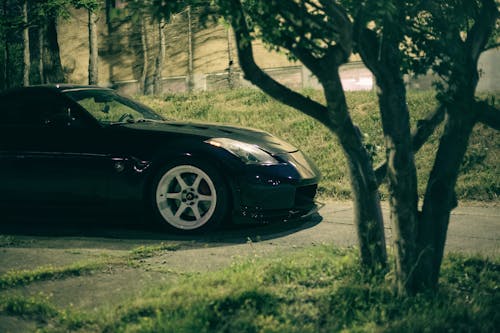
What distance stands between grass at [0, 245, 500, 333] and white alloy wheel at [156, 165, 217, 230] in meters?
1.66

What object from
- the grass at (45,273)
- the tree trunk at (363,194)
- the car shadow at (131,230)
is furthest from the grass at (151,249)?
the tree trunk at (363,194)

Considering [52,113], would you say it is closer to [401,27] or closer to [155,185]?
[155,185]

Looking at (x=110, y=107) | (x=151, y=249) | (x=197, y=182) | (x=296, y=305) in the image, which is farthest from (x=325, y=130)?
(x=296, y=305)

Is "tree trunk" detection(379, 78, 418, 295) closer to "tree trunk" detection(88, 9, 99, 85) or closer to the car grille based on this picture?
the car grille

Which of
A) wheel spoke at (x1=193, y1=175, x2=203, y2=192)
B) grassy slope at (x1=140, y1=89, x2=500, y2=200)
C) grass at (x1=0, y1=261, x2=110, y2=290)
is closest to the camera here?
grass at (x1=0, y1=261, x2=110, y2=290)

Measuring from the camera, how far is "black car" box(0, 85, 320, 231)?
6.11m

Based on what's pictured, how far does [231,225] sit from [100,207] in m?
1.23

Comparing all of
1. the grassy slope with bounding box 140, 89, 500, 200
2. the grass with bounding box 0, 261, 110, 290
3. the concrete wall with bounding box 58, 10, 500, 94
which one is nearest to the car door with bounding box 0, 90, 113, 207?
the grass with bounding box 0, 261, 110, 290

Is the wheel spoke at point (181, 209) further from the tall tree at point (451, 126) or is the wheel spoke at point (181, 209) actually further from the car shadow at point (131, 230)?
the tall tree at point (451, 126)

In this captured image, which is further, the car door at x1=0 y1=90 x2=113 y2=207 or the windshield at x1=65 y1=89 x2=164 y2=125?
the windshield at x1=65 y1=89 x2=164 y2=125

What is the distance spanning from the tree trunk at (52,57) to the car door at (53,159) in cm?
1171

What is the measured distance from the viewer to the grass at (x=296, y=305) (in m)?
3.47

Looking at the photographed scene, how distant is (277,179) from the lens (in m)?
6.14

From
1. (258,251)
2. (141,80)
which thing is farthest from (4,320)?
(141,80)
